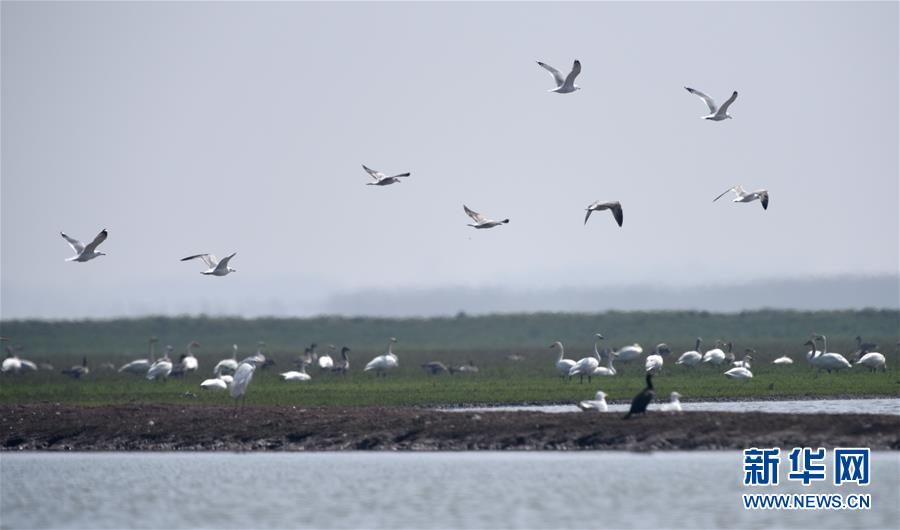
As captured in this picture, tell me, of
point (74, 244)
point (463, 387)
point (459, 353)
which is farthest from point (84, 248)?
point (459, 353)

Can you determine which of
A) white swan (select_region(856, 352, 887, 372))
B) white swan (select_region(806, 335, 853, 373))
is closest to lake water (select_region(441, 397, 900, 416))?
white swan (select_region(806, 335, 853, 373))

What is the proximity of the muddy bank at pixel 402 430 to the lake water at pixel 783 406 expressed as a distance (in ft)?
11.8

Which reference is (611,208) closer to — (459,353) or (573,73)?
(573,73)

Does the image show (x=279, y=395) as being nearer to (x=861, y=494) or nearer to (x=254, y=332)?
(x=861, y=494)

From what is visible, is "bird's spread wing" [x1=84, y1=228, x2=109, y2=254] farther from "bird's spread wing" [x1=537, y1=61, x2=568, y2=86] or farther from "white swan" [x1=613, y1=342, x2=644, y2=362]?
"white swan" [x1=613, y1=342, x2=644, y2=362]

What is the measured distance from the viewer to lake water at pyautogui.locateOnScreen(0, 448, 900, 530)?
21.6 metres

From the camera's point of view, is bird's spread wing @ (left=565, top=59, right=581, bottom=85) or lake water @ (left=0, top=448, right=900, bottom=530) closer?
lake water @ (left=0, top=448, right=900, bottom=530)

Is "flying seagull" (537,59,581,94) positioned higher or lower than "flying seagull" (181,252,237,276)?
higher

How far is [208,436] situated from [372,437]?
3443mm

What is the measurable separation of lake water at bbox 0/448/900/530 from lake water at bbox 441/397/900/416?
631 cm

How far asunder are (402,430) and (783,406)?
873 cm

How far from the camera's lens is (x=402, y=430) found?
98.0 ft

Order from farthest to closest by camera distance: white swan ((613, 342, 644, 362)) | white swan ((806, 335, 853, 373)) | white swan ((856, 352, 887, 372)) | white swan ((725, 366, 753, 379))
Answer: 1. white swan ((613, 342, 644, 362))
2. white swan ((856, 352, 887, 372))
3. white swan ((806, 335, 853, 373))
4. white swan ((725, 366, 753, 379))

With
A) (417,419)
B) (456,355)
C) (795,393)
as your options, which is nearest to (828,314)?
(456,355)
